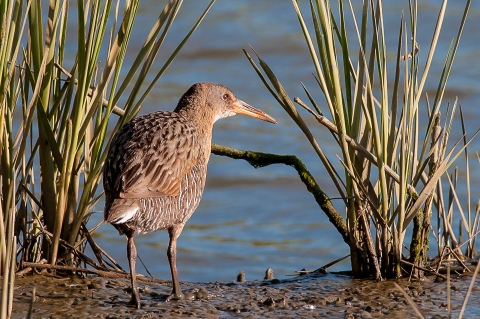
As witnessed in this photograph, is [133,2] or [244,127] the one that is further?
[244,127]

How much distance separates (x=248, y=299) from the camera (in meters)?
4.69

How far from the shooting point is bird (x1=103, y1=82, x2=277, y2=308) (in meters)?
4.56

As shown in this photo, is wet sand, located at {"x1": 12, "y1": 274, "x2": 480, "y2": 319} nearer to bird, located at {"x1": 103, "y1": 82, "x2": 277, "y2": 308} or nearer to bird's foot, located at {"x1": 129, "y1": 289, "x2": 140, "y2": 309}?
bird's foot, located at {"x1": 129, "y1": 289, "x2": 140, "y2": 309}

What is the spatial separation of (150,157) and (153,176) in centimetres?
14

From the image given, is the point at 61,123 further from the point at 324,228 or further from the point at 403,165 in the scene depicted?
the point at 324,228

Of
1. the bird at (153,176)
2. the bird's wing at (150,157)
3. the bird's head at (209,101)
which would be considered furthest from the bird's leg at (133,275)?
the bird's head at (209,101)

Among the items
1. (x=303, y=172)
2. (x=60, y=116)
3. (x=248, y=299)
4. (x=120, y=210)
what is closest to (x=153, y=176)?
(x=120, y=210)

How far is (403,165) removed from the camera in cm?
453

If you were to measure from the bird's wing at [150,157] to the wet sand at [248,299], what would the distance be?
62 centimetres

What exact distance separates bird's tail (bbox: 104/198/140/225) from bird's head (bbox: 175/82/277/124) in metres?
1.36

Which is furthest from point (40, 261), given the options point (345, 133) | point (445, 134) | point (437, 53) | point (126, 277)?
point (437, 53)

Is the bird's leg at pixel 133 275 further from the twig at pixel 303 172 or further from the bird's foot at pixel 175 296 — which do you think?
the twig at pixel 303 172

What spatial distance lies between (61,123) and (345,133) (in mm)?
1662

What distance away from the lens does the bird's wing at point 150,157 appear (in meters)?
4.62
